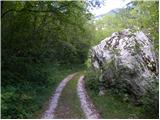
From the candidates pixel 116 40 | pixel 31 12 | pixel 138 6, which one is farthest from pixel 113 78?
pixel 31 12

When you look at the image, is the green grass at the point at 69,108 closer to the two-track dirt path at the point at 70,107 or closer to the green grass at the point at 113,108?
the two-track dirt path at the point at 70,107

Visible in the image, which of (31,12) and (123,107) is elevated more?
(31,12)

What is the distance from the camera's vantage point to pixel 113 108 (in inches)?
731

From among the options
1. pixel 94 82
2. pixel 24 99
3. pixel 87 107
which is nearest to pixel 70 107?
pixel 87 107

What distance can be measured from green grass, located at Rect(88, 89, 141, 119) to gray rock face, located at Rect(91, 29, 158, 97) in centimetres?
114

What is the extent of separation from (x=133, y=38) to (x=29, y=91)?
7957mm

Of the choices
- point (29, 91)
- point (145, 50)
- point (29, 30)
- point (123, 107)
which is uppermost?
point (29, 30)

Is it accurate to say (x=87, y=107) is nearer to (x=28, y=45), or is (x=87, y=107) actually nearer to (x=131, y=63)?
(x=131, y=63)

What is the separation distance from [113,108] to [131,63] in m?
3.62

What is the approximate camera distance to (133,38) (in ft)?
71.3

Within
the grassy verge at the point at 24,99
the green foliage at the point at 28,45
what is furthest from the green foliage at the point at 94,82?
the grassy verge at the point at 24,99

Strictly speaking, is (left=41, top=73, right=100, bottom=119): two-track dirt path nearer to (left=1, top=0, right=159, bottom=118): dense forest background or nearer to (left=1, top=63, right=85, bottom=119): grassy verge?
(left=1, top=63, right=85, bottom=119): grassy verge

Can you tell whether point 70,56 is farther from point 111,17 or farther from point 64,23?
point 64,23

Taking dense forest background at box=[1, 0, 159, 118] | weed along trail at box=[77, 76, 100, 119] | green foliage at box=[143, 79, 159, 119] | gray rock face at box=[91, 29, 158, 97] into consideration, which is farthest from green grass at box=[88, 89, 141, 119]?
dense forest background at box=[1, 0, 159, 118]
